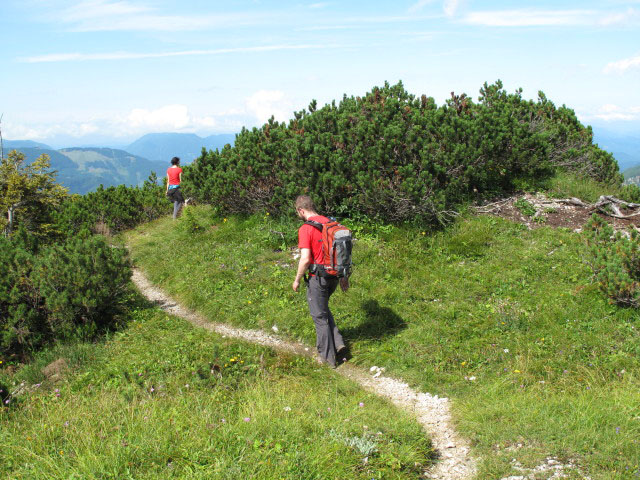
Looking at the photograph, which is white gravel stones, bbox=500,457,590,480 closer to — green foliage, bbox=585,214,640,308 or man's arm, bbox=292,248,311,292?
man's arm, bbox=292,248,311,292

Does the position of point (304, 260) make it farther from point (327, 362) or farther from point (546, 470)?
point (546, 470)

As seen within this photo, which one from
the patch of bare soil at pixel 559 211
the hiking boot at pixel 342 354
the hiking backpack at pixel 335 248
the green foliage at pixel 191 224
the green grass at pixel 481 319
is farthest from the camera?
the green foliage at pixel 191 224

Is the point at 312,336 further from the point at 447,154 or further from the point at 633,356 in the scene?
the point at 447,154

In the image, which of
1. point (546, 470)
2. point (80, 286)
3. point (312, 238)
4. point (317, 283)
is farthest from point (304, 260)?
point (80, 286)

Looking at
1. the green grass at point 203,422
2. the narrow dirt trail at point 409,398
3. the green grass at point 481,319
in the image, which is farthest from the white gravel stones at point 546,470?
the green grass at point 203,422

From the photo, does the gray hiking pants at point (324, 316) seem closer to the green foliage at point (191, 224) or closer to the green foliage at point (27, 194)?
the green foliage at point (191, 224)

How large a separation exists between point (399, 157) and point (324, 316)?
546 centimetres

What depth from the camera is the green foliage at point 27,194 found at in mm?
15312

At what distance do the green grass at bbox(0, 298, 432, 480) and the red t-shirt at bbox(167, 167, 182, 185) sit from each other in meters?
9.35

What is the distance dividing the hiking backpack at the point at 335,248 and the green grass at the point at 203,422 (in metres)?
1.52

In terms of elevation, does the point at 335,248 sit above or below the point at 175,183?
below

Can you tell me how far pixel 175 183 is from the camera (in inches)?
633

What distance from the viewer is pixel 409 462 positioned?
14.4ft

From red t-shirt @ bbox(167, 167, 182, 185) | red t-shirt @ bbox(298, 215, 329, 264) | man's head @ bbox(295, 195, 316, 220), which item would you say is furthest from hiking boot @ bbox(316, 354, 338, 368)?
red t-shirt @ bbox(167, 167, 182, 185)
